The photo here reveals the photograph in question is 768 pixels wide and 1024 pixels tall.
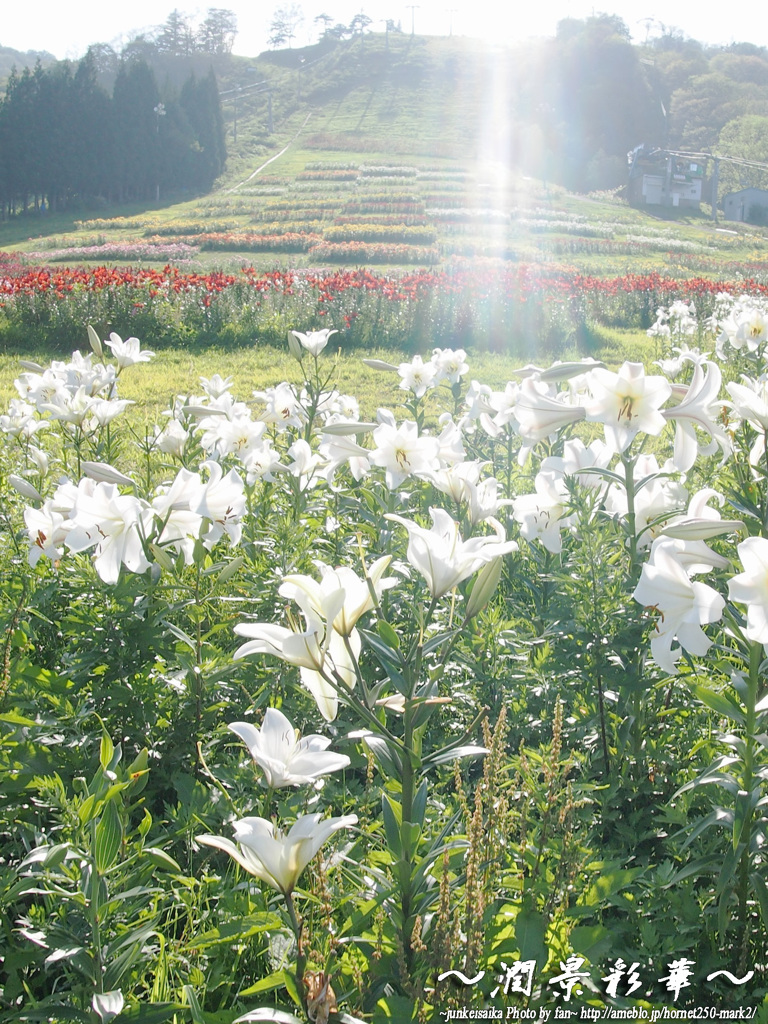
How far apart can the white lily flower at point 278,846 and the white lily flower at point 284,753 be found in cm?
8

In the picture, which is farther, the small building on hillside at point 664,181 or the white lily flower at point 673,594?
the small building on hillside at point 664,181

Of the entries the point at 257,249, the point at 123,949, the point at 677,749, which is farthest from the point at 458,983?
the point at 257,249

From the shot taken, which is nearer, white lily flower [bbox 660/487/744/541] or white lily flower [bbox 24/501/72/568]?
white lily flower [bbox 660/487/744/541]

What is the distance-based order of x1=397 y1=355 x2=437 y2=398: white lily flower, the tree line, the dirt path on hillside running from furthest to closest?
the dirt path on hillside
the tree line
x1=397 y1=355 x2=437 y2=398: white lily flower

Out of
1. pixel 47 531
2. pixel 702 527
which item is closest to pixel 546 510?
pixel 702 527

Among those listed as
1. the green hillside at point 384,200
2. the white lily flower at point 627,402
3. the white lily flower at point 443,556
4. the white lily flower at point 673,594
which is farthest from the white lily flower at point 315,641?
the green hillside at point 384,200

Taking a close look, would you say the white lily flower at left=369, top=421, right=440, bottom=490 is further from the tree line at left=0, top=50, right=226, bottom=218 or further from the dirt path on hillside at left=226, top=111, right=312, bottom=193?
the dirt path on hillside at left=226, top=111, right=312, bottom=193

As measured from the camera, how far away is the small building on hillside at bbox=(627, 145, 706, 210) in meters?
49.5

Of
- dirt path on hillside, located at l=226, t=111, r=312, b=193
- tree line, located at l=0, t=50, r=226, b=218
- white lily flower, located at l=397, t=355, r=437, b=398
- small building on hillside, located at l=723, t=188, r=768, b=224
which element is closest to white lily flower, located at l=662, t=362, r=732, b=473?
white lily flower, located at l=397, t=355, r=437, b=398

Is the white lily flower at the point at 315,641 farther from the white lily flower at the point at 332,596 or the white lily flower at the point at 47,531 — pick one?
the white lily flower at the point at 47,531

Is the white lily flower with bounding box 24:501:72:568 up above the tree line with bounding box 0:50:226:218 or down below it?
below

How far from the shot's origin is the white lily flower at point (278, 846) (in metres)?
1.01

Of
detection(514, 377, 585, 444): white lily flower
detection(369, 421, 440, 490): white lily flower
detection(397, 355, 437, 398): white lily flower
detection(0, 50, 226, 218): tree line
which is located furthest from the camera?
detection(0, 50, 226, 218): tree line

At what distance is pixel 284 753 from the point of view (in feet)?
3.83
